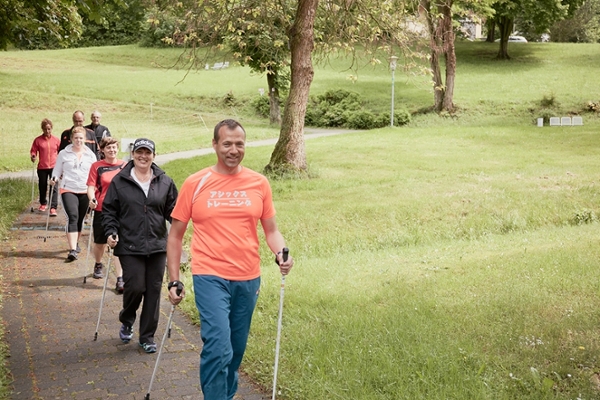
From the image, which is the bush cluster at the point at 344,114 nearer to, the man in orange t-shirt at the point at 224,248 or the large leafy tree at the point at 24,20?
the large leafy tree at the point at 24,20

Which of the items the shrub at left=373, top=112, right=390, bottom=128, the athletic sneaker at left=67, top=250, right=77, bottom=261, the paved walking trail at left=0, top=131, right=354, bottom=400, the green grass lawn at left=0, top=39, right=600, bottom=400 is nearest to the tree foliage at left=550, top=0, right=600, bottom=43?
the green grass lawn at left=0, top=39, right=600, bottom=400

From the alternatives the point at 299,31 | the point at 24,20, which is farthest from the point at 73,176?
the point at 24,20

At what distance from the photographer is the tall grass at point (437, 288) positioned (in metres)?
6.44

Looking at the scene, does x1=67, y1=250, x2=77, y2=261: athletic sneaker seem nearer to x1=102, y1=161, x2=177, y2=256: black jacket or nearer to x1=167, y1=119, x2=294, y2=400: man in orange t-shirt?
x1=102, y1=161, x2=177, y2=256: black jacket

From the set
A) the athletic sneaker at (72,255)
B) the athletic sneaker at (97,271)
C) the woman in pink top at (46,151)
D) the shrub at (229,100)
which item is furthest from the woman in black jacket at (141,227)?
the shrub at (229,100)

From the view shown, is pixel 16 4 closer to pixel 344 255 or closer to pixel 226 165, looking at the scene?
pixel 344 255

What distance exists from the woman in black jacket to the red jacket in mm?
9710

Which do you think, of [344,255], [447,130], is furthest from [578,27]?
[344,255]

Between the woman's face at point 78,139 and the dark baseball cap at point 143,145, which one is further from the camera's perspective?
the woman's face at point 78,139

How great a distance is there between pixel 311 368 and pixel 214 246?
184 centimetres

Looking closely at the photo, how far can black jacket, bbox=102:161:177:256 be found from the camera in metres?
7.95

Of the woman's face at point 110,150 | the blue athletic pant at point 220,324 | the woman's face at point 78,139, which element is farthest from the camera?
the woman's face at point 78,139

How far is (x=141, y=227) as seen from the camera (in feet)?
26.1

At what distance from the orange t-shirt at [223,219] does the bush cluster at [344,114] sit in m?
34.2
